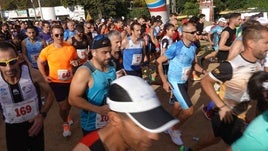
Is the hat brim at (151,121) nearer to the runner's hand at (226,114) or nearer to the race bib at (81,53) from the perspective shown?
the runner's hand at (226,114)

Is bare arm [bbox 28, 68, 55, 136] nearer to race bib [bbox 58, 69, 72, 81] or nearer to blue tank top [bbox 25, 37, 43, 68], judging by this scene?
race bib [bbox 58, 69, 72, 81]

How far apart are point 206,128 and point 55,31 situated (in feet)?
10.2

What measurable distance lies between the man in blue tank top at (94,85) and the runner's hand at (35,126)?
0.40 m

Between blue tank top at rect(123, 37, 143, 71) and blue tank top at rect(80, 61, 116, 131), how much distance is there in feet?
9.91

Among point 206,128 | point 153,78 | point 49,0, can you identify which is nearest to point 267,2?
point 153,78

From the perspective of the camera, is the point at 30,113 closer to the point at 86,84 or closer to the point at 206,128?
the point at 86,84

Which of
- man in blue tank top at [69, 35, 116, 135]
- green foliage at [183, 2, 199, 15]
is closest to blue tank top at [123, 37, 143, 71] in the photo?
man in blue tank top at [69, 35, 116, 135]

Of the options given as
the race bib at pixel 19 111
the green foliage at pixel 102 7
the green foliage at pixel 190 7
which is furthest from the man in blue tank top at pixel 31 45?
the green foliage at pixel 190 7

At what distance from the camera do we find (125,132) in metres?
1.70

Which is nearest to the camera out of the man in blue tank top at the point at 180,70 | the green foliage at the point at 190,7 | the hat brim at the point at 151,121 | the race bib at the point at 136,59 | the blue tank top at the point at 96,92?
the hat brim at the point at 151,121

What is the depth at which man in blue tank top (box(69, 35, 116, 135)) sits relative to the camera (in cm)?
310

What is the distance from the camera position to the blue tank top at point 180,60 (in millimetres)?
4832

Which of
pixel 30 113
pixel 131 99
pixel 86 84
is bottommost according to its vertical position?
pixel 30 113

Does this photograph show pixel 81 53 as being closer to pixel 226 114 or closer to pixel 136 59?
pixel 136 59
